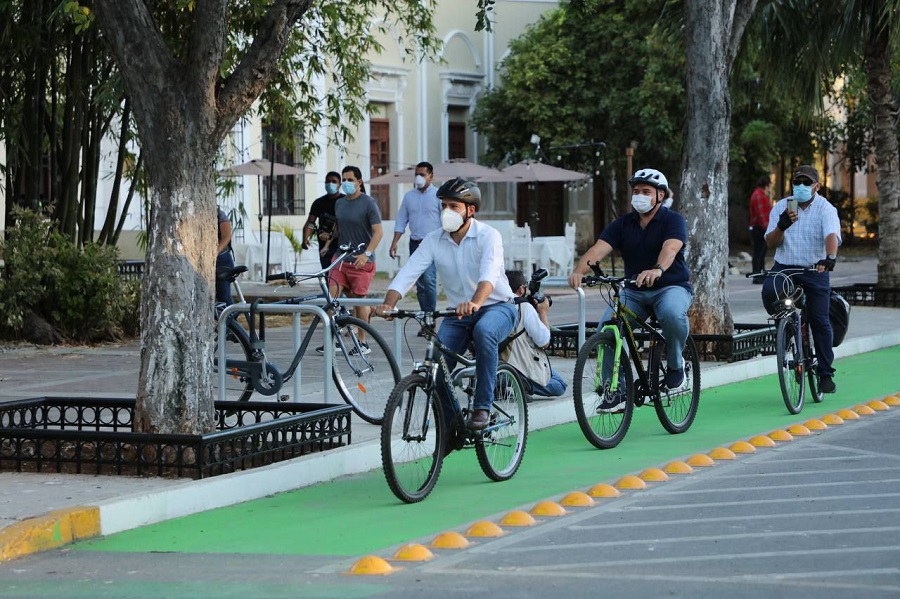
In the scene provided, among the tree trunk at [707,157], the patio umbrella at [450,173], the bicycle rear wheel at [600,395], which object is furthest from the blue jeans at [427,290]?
the patio umbrella at [450,173]

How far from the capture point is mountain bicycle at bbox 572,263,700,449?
9.74m

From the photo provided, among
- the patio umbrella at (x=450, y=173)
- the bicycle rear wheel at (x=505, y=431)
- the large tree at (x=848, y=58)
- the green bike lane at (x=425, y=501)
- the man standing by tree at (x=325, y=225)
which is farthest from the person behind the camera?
the patio umbrella at (x=450, y=173)

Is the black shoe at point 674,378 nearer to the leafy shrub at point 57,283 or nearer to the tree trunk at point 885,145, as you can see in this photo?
the leafy shrub at point 57,283

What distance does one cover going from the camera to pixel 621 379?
10031mm

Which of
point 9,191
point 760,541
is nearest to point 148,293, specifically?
point 760,541

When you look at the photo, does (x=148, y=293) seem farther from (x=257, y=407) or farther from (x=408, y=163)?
(x=408, y=163)

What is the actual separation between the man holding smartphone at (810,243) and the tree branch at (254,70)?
15.0 feet

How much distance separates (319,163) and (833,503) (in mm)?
26143

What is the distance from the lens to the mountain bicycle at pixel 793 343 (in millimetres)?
11422

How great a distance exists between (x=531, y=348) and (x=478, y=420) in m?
3.04

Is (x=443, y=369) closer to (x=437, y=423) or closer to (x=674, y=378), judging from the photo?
(x=437, y=423)

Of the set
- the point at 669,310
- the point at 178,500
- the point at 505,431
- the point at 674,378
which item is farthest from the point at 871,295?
the point at 178,500

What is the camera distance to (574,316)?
70.6 ft

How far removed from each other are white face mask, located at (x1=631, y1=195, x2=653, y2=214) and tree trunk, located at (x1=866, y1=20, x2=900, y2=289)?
12085mm
